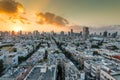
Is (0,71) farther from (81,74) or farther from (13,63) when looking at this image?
(81,74)

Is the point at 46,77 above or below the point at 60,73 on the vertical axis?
above

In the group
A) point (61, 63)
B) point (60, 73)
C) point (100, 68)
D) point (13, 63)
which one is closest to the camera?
point (100, 68)

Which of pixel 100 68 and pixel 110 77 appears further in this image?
pixel 100 68

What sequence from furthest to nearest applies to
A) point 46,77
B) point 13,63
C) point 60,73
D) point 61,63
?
1. point 13,63
2. point 61,63
3. point 60,73
4. point 46,77

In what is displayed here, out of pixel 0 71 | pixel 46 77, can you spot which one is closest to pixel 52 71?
pixel 46 77

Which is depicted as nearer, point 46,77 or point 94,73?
point 46,77

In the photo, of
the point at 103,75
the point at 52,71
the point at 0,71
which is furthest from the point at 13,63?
the point at 103,75

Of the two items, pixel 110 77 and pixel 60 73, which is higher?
pixel 110 77

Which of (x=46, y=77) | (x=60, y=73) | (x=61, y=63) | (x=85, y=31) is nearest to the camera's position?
(x=46, y=77)

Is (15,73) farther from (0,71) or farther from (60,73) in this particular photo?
(60,73)
